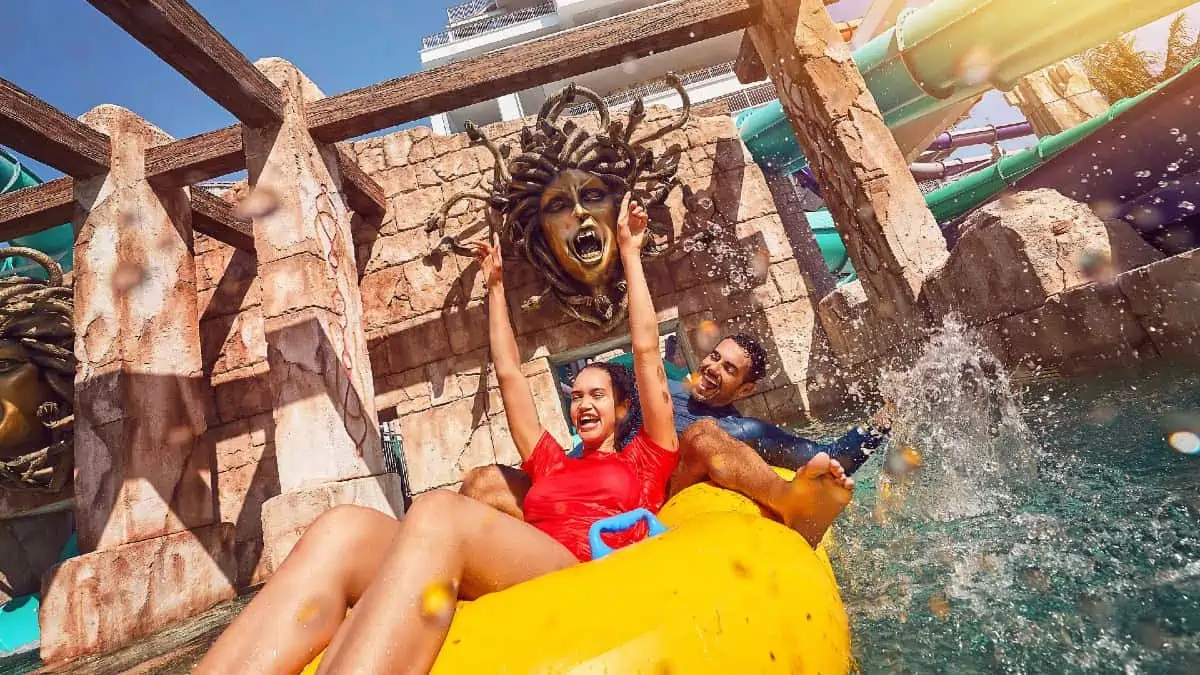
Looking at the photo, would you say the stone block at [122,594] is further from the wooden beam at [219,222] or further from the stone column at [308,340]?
the wooden beam at [219,222]

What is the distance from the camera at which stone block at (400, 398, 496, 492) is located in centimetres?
471

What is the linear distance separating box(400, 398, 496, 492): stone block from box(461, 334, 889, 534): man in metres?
2.33

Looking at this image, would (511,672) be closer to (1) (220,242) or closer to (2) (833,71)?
(2) (833,71)

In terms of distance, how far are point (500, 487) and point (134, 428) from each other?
306cm

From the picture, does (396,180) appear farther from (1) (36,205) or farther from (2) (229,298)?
(1) (36,205)

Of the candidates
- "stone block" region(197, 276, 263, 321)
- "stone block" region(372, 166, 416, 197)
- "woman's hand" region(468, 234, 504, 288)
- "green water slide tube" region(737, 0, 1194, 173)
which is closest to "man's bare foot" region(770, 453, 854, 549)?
"woman's hand" region(468, 234, 504, 288)

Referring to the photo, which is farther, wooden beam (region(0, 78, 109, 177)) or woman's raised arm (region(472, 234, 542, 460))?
wooden beam (region(0, 78, 109, 177))

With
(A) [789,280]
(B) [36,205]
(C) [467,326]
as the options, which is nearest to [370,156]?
(C) [467,326]

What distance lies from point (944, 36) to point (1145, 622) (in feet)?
16.1

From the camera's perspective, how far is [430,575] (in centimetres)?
106

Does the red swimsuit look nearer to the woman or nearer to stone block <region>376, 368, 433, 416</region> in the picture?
the woman

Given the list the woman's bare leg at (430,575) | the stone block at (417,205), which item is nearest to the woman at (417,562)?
the woman's bare leg at (430,575)

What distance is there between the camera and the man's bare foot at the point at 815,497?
4.89ft

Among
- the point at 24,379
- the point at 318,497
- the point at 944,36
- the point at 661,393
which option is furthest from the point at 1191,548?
the point at 24,379
